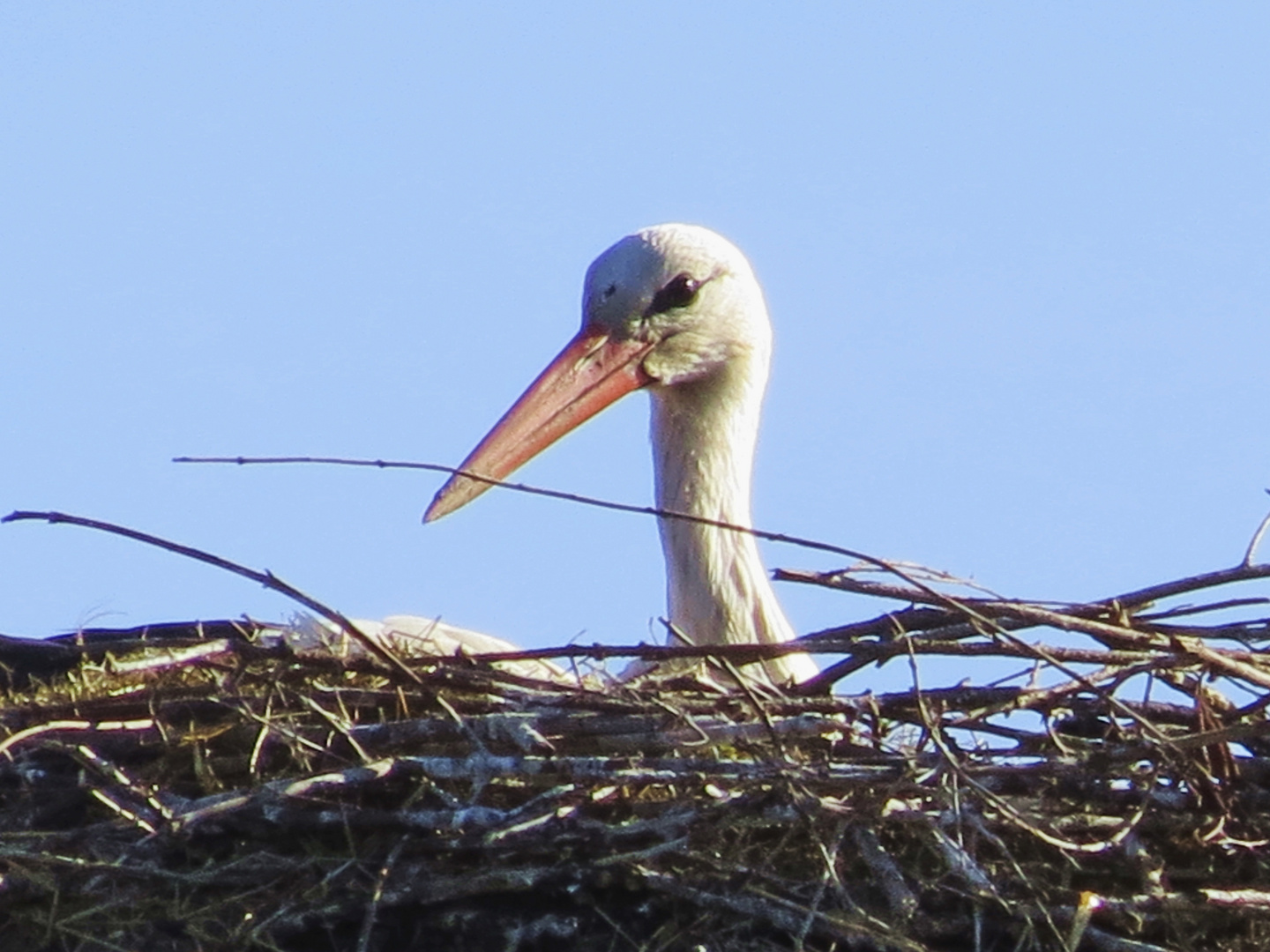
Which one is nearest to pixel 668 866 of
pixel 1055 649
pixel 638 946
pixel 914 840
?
pixel 638 946

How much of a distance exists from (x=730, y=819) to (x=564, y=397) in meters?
1.93

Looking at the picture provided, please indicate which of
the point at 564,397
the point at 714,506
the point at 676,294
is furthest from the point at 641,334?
the point at 714,506

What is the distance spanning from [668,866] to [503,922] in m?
0.26

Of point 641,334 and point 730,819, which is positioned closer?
point 730,819

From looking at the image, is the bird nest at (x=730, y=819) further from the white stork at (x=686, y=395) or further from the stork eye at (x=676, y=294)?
the stork eye at (x=676, y=294)

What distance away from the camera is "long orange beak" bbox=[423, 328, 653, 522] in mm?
5457

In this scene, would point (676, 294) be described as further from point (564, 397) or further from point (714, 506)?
point (714, 506)

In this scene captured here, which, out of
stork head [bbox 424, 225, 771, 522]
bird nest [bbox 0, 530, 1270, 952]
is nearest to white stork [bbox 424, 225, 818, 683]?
stork head [bbox 424, 225, 771, 522]

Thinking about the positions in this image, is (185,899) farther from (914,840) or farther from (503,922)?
(914,840)

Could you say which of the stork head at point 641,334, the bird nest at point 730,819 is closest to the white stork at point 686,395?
the stork head at point 641,334

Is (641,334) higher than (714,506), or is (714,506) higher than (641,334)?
(641,334)

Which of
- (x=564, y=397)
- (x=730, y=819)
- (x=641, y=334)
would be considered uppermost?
(x=641, y=334)

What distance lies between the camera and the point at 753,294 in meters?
5.92

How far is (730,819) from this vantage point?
3.80 meters
